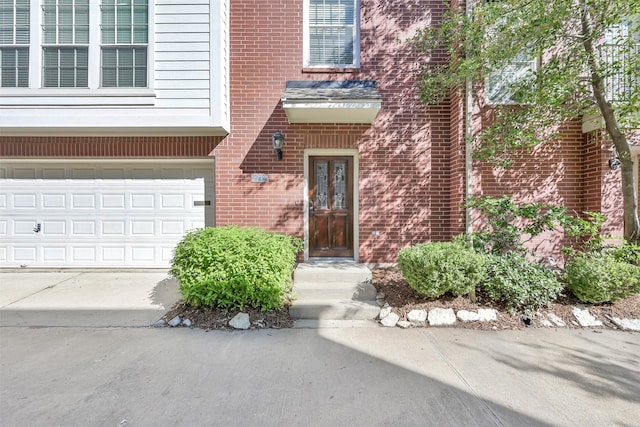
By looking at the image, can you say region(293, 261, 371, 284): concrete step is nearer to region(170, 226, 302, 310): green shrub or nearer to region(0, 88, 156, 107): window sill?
region(170, 226, 302, 310): green shrub

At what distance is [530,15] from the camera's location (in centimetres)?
363

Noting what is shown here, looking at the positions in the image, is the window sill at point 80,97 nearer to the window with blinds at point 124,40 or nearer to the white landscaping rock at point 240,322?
the window with blinds at point 124,40

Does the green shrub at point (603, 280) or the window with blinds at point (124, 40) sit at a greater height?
the window with blinds at point (124, 40)

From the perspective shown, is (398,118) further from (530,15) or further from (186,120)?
(186,120)

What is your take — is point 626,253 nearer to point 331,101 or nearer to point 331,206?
point 331,206

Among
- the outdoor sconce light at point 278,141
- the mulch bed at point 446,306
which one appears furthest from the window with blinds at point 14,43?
the mulch bed at point 446,306

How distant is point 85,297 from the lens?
4.41 metres

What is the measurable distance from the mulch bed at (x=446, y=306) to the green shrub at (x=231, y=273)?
123 millimetres

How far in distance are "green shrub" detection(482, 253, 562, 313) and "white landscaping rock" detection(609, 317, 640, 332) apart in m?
0.66

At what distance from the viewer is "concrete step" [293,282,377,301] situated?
4.15 metres

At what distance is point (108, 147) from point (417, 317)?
20.4 feet

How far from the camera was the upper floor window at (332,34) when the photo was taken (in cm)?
548

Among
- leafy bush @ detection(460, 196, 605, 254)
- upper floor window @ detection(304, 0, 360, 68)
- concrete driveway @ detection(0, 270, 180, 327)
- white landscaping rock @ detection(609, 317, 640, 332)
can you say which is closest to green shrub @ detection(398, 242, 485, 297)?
leafy bush @ detection(460, 196, 605, 254)

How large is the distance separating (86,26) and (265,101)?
326cm
